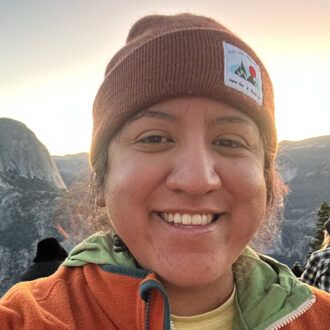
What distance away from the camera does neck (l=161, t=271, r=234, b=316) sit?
1673 millimetres

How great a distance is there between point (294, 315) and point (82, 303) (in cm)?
108

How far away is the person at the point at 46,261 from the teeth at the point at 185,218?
5168mm

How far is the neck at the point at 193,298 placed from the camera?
167cm

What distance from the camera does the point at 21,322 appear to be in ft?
4.45

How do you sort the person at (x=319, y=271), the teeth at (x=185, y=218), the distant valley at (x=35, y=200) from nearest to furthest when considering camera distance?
1. the teeth at (x=185, y=218)
2. the person at (x=319, y=271)
3. the distant valley at (x=35, y=200)

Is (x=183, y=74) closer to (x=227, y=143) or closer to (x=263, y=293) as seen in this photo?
(x=227, y=143)

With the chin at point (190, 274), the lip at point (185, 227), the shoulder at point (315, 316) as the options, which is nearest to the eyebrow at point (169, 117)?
the lip at point (185, 227)

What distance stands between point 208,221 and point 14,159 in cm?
3932

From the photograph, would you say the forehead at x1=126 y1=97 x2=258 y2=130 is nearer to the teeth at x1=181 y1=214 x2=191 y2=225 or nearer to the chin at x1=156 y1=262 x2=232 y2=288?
the teeth at x1=181 y1=214 x2=191 y2=225

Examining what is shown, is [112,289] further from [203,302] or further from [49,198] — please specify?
[49,198]

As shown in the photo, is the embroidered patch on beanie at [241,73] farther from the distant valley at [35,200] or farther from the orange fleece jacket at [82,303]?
the distant valley at [35,200]

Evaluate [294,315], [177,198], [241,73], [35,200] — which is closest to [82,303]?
[177,198]

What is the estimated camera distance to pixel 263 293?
1.90 meters

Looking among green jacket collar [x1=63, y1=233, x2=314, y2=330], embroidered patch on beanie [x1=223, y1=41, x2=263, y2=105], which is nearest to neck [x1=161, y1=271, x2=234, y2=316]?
green jacket collar [x1=63, y1=233, x2=314, y2=330]
